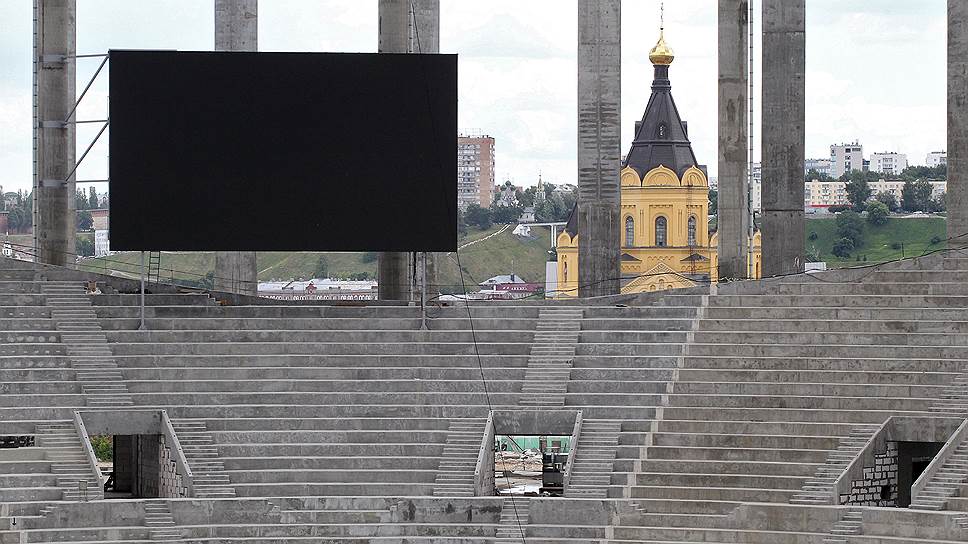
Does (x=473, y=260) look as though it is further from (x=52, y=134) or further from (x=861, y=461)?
(x=861, y=461)

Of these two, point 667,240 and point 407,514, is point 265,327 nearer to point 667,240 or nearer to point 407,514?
point 407,514

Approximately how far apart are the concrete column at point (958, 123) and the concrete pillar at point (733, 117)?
17.7ft

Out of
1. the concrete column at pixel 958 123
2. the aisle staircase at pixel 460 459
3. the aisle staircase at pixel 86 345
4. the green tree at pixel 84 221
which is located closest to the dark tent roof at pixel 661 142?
the green tree at pixel 84 221

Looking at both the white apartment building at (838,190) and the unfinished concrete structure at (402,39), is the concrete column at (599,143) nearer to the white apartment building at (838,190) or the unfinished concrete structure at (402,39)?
the unfinished concrete structure at (402,39)

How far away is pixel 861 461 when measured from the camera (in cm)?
2992

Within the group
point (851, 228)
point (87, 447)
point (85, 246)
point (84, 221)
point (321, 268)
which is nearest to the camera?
point (87, 447)

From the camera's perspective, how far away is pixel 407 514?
29.8m

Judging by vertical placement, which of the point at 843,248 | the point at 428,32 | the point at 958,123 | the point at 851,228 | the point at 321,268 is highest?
the point at 428,32

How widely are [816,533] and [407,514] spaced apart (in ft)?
20.6

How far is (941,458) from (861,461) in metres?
1.35

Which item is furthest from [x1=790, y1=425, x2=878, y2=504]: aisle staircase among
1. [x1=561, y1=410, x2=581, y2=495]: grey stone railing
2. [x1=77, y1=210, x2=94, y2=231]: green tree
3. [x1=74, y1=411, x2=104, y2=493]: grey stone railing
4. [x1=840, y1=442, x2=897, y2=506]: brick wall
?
[x1=77, y1=210, x2=94, y2=231]: green tree

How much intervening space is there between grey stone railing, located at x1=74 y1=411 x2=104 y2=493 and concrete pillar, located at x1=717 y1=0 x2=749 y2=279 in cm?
1496

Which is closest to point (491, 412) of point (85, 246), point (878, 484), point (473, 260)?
point (878, 484)

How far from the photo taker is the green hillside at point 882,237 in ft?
355
